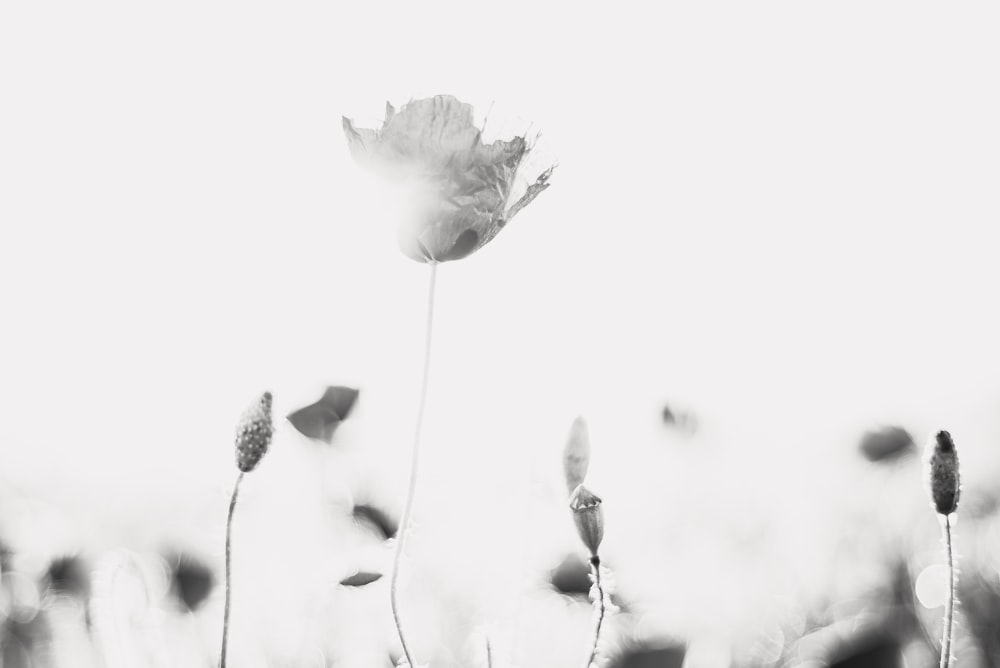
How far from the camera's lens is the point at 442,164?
35 centimetres

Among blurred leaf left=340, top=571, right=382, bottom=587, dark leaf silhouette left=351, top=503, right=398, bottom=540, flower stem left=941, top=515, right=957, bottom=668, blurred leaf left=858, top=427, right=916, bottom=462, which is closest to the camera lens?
flower stem left=941, top=515, right=957, bottom=668

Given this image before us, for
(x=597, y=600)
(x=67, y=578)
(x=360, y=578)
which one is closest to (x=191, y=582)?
→ (x=67, y=578)

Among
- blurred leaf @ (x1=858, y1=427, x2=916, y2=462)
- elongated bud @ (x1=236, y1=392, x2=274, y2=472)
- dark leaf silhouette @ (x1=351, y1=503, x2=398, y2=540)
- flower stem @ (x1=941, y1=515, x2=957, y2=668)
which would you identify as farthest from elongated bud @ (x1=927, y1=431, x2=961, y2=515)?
blurred leaf @ (x1=858, y1=427, x2=916, y2=462)

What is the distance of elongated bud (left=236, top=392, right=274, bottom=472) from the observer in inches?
11.4

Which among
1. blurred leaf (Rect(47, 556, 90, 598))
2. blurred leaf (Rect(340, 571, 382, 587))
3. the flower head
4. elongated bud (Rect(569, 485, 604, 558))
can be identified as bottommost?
blurred leaf (Rect(47, 556, 90, 598))

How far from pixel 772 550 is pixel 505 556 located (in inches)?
9.6

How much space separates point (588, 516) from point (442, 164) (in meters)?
0.15

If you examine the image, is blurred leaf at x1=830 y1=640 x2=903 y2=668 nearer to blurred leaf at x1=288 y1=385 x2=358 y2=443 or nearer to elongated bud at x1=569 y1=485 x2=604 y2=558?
elongated bud at x1=569 y1=485 x2=604 y2=558

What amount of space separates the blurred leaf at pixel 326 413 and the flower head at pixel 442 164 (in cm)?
29

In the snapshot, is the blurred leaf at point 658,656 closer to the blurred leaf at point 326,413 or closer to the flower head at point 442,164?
the flower head at point 442,164

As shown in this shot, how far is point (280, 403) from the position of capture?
0.33 meters

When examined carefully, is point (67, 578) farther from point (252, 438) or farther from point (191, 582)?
point (252, 438)

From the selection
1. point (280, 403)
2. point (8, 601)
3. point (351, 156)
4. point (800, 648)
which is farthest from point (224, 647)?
point (8, 601)

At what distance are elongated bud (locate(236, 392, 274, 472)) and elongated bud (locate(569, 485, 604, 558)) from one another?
4.3 inches
